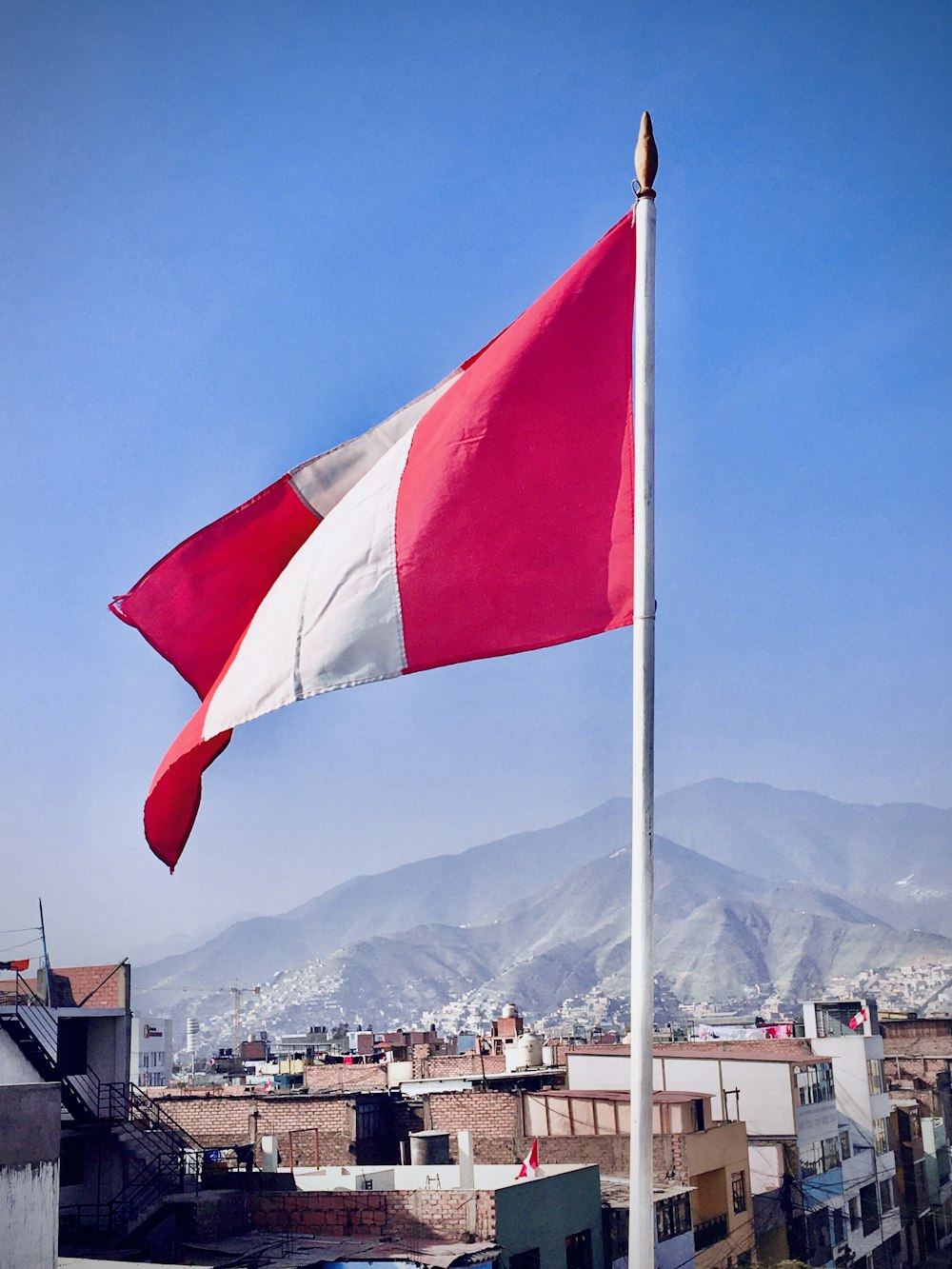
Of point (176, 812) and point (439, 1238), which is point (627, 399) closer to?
point (176, 812)

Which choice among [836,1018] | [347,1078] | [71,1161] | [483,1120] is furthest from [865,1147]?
[71,1161]

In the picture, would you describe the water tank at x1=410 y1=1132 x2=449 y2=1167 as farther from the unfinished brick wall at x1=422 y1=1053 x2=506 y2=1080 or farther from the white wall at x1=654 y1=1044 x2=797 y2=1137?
the unfinished brick wall at x1=422 y1=1053 x2=506 y2=1080

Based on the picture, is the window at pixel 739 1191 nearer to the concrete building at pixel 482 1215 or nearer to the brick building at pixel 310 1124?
the concrete building at pixel 482 1215

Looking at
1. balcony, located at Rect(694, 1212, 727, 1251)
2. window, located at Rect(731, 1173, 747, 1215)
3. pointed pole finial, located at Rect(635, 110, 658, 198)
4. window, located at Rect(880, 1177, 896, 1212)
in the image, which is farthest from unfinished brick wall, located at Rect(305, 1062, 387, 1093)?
pointed pole finial, located at Rect(635, 110, 658, 198)

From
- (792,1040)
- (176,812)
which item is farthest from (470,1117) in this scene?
(176,812)

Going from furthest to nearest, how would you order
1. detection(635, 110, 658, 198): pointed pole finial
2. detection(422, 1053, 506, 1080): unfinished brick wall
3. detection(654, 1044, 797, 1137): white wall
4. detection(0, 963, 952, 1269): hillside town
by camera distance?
detection(422, 1053, 506, 1080): unfinished brick wall → detection(654, 1044, 797, 1137): white wall → detection(0, 963, 952, 1269): hillside town → detection(635, 110, 658, 198): pointed pole finial

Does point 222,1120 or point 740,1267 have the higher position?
point 222,1120

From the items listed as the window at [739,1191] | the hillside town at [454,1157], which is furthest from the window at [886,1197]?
the window at [739,1191]
